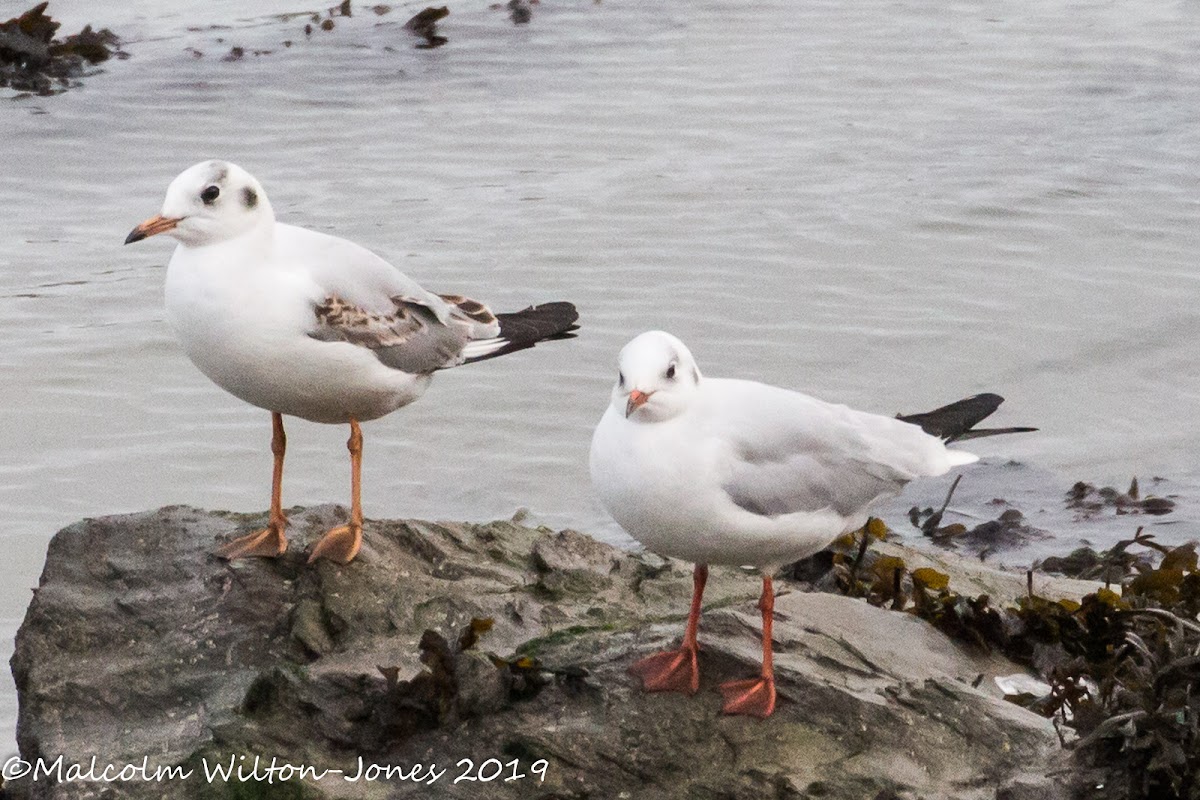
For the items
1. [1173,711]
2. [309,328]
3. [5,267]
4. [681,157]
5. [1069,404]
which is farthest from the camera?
[681,157]

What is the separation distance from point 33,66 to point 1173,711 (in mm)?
11703

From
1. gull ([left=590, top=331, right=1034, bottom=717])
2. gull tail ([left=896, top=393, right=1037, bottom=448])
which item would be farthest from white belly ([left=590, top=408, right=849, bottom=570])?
gull tail ([left=896, top=393, right=1037, bottom=448])

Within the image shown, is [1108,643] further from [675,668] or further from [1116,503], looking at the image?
[1116,503]

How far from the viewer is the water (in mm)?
8539

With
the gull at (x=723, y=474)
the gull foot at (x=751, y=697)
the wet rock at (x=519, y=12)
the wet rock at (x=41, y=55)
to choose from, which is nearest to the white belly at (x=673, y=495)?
the gull at (x=723, y=474)

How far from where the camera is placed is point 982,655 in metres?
5.37

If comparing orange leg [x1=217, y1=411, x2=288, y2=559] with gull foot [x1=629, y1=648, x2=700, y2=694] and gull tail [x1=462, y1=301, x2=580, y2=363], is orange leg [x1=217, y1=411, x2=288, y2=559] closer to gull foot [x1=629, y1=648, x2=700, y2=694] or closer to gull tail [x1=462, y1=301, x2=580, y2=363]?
gull tail [x1=462, y1=301, x2=580, y2=363]

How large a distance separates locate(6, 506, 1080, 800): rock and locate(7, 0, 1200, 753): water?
4.21 ft

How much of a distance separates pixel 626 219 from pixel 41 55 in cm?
524

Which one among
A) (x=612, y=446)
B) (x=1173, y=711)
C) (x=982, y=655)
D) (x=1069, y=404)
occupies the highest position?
(x=612, y=446)

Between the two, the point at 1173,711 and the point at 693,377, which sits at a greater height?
the point at 693,377

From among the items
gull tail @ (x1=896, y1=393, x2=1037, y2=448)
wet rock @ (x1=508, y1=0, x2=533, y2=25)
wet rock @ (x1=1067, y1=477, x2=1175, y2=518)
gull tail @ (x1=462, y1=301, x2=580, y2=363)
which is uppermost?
wet rock @ (x1=508, y1=0, x2=533, y2=25)

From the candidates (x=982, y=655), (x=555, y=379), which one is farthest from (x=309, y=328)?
(x=555, y=379)

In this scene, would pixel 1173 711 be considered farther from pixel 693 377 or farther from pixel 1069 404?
pixel 1069 404
